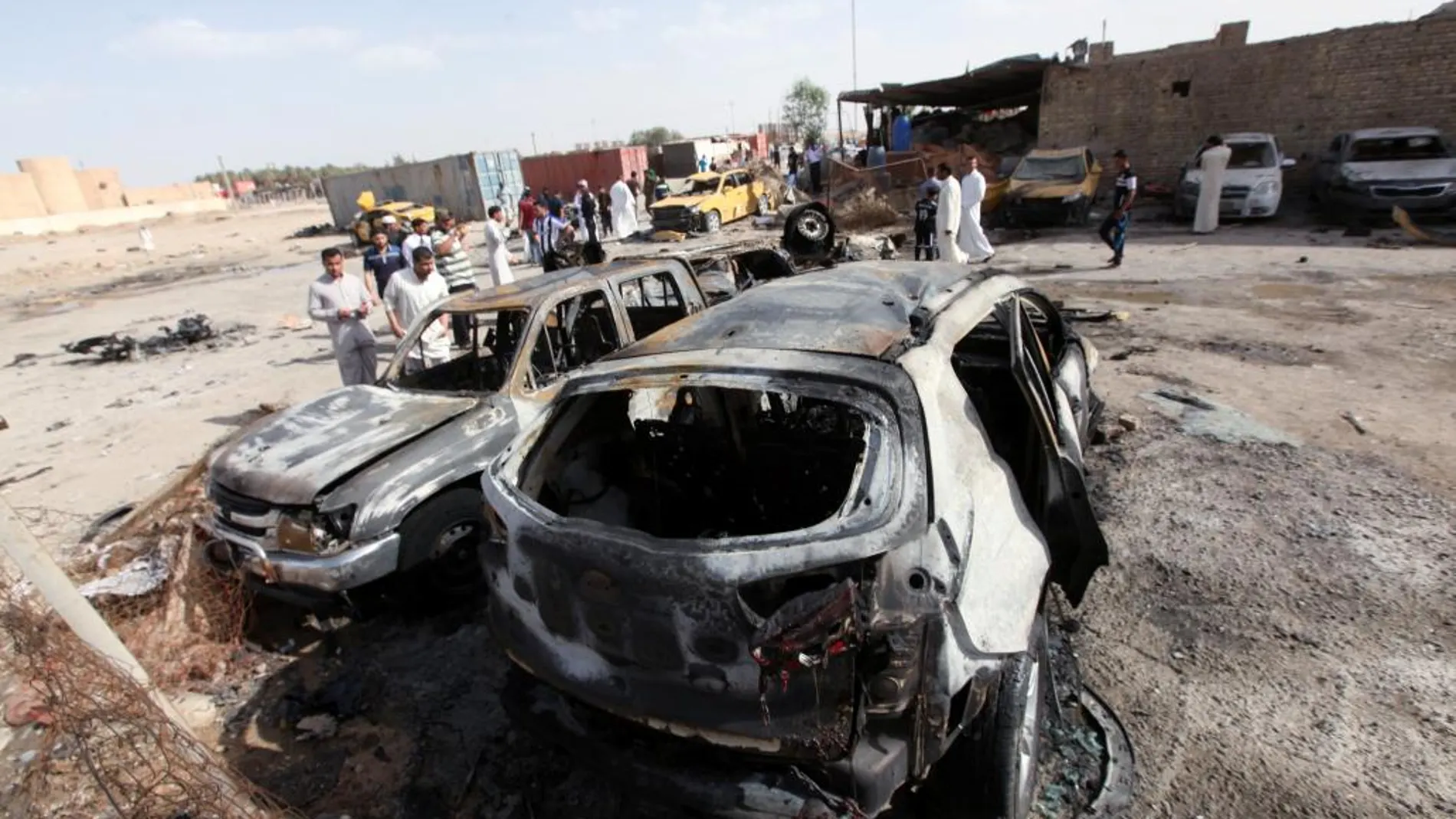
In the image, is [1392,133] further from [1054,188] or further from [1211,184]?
[1054,188]

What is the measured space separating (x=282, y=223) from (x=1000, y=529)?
4606cm

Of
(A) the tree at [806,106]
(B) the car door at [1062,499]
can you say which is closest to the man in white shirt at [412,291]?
(B) the car door at [1062,499]

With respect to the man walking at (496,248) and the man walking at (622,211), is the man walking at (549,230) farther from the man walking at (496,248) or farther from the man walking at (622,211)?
the man walking at (496,248)

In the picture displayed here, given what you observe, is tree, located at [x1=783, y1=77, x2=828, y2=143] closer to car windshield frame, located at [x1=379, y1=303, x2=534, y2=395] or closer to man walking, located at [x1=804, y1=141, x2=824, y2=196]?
man walking, located at [x1=804, y1=141, x2=824, y2=196]

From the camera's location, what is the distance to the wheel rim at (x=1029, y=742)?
222 centimetres

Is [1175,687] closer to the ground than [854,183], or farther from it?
closer to the ground

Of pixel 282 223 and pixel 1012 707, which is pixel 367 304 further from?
pixel 282 223

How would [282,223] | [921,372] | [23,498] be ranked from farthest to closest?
[282,223]
[23,498]
[921,372]

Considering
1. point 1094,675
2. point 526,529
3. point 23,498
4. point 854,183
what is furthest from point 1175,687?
point 854,183

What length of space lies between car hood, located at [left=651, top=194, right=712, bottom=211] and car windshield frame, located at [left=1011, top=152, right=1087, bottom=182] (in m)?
8.35

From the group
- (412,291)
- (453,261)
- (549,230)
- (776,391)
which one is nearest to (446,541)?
(776,391)

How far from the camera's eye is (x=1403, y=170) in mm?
A: 12164

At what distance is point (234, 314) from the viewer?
13781 mm

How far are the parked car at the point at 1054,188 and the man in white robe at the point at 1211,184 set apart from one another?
2.09 metres
